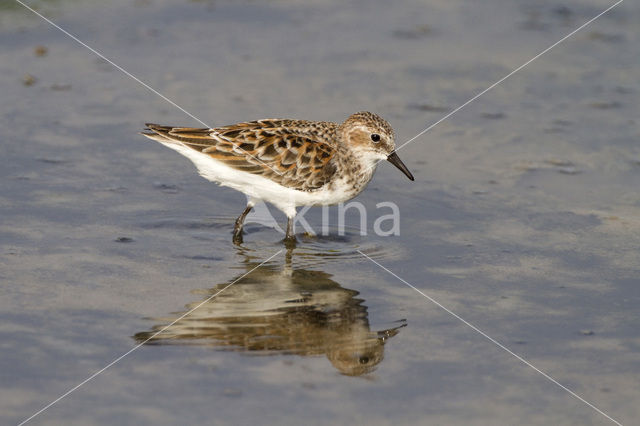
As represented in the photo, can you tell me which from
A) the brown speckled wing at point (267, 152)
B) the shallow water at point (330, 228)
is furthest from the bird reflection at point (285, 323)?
the brown speckled wing at point (267, 152)

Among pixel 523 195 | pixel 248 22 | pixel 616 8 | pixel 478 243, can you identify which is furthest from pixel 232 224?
pixel 616 8

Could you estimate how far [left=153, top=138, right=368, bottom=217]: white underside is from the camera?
9211mm

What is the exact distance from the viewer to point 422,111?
11992mm

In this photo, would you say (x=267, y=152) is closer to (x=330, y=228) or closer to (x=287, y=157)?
(x=287, y=157)

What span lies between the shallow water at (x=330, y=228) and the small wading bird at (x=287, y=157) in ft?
1.66

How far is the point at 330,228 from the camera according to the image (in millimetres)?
9758

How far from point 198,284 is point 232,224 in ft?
5.33

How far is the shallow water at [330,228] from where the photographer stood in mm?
6438

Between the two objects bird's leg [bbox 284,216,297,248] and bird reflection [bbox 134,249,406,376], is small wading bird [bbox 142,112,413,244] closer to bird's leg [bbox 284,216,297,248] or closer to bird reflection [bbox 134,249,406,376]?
bird's leg [bbox 284,216,297,248]

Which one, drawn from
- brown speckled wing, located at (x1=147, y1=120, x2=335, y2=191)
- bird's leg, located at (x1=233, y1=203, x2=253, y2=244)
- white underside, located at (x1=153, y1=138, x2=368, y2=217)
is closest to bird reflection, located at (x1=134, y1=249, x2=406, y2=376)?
bird's leg, located at (x1=233, y1=203, x2=253, y2=244)

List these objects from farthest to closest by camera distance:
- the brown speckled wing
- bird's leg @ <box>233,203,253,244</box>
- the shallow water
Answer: bird's leg @ <box>233,203,253,244</box>, the brown speckled wing, the shallow water

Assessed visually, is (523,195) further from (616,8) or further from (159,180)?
(616,8)

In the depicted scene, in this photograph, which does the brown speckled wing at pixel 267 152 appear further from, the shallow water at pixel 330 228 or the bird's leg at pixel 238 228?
the shallow water at pixel 330 228

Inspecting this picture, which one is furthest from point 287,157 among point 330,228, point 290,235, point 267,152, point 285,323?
point 285,323
